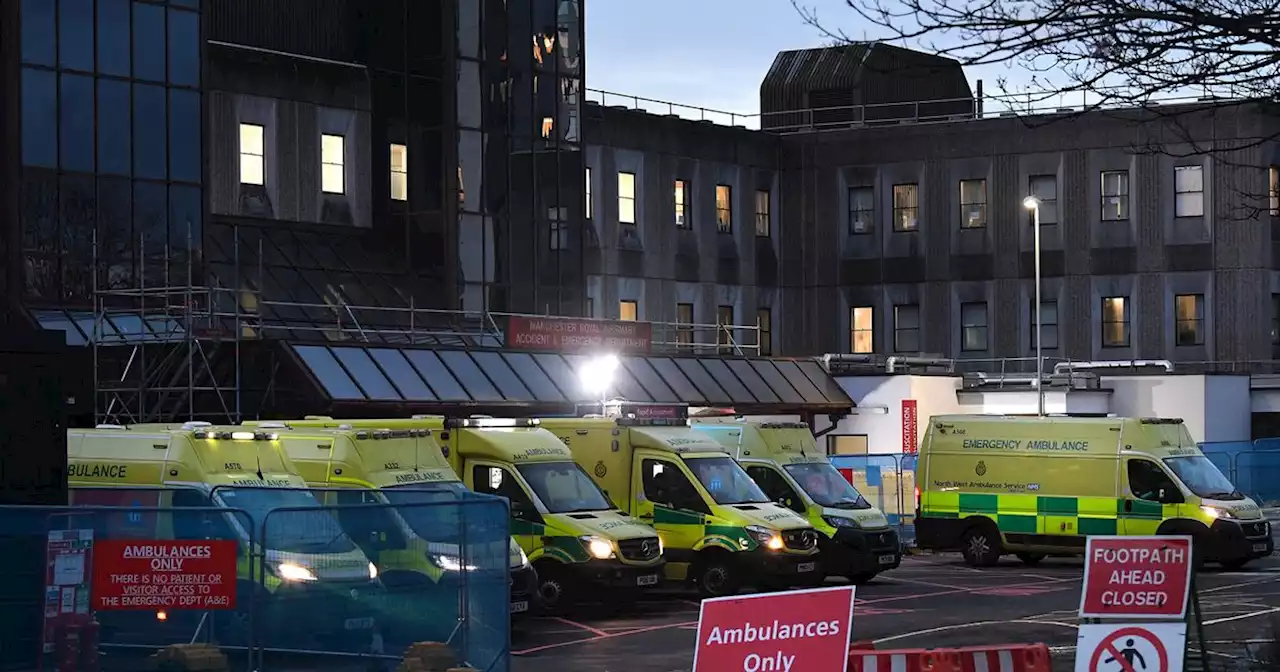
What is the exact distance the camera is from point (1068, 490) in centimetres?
3531

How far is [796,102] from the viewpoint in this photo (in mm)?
78062

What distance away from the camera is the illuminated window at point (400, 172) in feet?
179

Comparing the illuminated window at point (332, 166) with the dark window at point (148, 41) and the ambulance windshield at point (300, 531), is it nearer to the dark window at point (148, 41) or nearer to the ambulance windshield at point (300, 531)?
the dark window at point (148, 41)

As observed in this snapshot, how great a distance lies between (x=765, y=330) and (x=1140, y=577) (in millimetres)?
53714

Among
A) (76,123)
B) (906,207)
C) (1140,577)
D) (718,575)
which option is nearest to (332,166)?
(76,123)

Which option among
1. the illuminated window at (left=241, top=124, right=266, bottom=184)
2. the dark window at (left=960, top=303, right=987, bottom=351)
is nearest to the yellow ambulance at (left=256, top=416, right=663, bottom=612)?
the illuminated window at (left=241, top=124, right=266, bottom=184)

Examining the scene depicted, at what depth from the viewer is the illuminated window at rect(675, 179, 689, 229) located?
219 feet

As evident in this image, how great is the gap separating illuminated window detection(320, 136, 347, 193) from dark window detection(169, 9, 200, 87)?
7.88 meters

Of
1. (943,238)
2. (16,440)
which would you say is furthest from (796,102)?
(16,440)

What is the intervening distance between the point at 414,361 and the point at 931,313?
94.5ft

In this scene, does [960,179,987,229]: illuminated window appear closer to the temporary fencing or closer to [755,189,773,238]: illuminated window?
[755,189,773,238]: illuminated window

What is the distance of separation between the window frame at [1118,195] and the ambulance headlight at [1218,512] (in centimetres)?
3163

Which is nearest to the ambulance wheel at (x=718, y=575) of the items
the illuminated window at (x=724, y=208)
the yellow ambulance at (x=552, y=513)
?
the yellow ambulance at (x=552, y=513)

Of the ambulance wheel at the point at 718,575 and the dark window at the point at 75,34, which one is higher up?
the dark window at the point at 75,34
